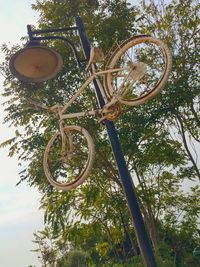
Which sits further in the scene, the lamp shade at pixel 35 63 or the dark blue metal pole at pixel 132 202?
the lamp shade at pixel 35 63

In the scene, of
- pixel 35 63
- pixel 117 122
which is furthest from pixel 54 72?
pixel 117 122

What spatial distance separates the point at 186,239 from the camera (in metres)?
14.2

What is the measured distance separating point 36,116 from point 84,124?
169cm

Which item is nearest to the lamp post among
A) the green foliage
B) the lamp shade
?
the lamp shade

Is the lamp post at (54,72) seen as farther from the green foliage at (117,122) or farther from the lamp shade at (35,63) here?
the green foliage at (117,122)

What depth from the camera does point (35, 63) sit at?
142 inches

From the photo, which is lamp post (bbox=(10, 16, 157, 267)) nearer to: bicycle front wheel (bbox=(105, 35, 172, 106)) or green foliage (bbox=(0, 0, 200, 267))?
bicycle front wheel (bbox=(105, 35, 172, 106))

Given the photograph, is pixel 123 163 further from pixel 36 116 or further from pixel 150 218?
pixel 150 218

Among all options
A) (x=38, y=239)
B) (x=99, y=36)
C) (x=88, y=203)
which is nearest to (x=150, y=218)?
(x=88, y=203)

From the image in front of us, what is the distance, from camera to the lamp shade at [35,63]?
3.49m

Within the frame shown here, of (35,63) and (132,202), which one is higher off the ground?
(35,63)

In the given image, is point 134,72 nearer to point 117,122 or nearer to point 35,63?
point 35,63

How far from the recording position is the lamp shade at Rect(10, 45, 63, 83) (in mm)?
3494

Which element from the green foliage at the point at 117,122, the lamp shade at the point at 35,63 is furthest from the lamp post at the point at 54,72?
the green foliage at the point at 117,122
